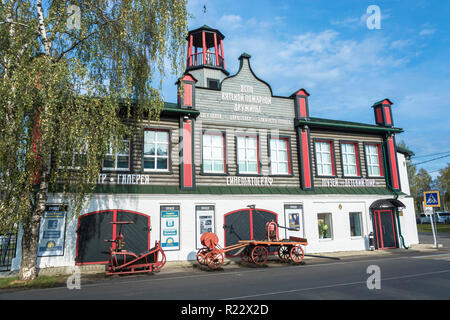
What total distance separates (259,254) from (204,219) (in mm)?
3400

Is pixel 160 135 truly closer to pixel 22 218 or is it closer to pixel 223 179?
pixel 223 179

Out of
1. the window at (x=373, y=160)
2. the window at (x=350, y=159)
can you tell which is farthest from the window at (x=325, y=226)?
the window at (x=373, y=160)

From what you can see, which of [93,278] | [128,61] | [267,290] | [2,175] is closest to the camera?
[267,290]

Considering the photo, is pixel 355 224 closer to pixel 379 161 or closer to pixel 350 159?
pixel 350 159

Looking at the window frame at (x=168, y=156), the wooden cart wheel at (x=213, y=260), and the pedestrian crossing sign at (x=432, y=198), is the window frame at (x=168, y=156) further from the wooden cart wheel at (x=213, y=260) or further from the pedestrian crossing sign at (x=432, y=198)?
the pedestrian crossing sign at (x=432, y=198)

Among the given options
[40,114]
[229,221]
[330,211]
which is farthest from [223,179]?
[40,114]

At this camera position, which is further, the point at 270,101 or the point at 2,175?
the point at 270,101

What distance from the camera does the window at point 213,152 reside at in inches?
616

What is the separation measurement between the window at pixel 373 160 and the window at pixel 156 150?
13269 mm

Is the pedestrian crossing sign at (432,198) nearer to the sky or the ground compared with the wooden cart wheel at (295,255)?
nearer to the sky

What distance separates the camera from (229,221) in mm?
15039

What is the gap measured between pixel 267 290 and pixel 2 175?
893 centimetres

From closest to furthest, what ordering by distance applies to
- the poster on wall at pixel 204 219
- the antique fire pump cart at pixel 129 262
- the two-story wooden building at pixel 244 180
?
the antique fire pump cart at pixel 129 262
the two-story wooden building at pixel 244 180
the poster on wall at pixel 204 219

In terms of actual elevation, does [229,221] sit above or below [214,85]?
below
